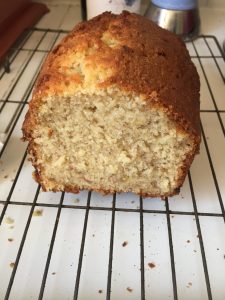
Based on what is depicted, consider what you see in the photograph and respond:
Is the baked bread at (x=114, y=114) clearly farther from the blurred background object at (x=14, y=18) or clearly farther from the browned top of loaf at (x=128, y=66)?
the blurred background object at (x=14, y=18)

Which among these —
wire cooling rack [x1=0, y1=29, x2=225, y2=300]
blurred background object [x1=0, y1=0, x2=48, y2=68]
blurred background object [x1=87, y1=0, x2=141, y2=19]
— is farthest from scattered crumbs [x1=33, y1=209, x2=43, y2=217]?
blurred background object [x1=87, y1=0, x2=141, y2=19]

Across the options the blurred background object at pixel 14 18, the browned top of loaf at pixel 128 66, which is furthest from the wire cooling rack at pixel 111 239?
the blurred background object at pixel 14 18

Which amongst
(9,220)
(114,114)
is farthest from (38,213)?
(114,114)

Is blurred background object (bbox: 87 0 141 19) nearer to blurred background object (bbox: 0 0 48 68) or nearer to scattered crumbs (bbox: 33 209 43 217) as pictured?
blurred background object (bbox: 0 0 48 68)

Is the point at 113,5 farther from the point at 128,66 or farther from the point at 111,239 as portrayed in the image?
the point at 111,239

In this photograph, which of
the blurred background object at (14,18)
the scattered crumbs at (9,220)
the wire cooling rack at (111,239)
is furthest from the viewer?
the blurred background object at (14,18)

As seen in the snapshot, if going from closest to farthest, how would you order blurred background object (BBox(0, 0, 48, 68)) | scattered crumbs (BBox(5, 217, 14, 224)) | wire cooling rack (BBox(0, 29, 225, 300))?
wire cooling rack (BBox(0, 29, 225, 300)), scattered crumbs (BBox(5, 217, 14, 224)), blurred background object (BBox(0, 0, 48, 68))

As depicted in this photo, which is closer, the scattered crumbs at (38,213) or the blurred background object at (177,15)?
the scattered crumbs at (38,213)

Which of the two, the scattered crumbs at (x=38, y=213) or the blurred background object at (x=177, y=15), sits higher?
the blurred background object at (x=177, y=15)
